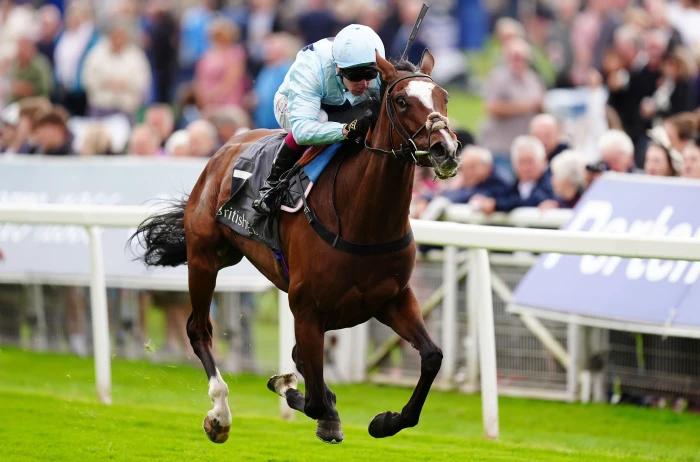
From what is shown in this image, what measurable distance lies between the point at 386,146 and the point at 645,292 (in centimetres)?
279

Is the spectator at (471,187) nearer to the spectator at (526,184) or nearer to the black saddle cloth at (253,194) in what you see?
the spectator at (526,184)

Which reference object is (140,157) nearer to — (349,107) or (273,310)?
(273,310)

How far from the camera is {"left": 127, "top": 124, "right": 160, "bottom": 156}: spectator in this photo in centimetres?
1255

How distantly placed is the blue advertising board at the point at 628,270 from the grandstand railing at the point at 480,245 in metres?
0.71

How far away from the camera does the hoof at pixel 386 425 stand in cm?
667

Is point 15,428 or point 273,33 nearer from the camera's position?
point 15,428

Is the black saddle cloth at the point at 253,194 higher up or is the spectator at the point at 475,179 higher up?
the black saddle cloth at the point at 253,194

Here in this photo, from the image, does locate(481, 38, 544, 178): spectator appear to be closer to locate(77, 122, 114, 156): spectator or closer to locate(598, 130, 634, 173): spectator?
locate(598, 130, 634, 173): spectator

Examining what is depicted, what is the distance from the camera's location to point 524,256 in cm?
965

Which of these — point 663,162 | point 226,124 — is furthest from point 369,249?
point 226,124

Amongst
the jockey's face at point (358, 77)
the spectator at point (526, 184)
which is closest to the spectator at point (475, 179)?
the spectator at point (526, 184)

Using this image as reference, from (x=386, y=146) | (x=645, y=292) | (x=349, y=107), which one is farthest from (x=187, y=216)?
(x=645, y=292)

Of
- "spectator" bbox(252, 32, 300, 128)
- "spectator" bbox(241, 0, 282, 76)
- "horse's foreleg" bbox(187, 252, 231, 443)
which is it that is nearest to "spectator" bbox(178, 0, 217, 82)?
"spectator" bbox(241, 0, 282, 76)

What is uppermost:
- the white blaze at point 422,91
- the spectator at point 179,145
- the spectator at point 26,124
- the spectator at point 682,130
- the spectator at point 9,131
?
the white blaze at point 422,91
